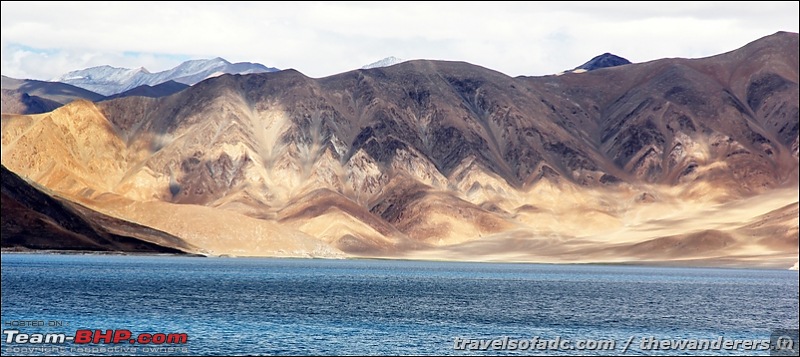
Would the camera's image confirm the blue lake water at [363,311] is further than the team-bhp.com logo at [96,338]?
Yes

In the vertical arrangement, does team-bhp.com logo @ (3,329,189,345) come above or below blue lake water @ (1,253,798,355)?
above

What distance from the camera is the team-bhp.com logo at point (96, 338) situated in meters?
69.6

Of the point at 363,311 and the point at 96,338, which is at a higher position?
Answer: the point at 96,338

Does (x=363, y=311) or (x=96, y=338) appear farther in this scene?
(x=363, y=311)

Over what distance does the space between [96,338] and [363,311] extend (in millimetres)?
32520

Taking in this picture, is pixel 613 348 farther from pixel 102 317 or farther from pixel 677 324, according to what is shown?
pixel 102 317

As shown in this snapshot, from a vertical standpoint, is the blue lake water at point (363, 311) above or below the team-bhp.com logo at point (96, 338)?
below

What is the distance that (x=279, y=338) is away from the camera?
251 feet

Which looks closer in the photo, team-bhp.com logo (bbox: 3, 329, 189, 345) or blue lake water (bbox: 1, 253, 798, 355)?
team-bhp.com logo (bbox: 3, 329, 189, 345)

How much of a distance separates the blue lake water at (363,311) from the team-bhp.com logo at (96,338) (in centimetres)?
85

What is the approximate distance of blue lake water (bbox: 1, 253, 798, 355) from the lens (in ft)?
249

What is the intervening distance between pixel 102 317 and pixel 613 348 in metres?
38.9

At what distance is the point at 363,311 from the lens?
Result: 100 metres

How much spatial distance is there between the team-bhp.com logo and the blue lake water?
0.85 meters
